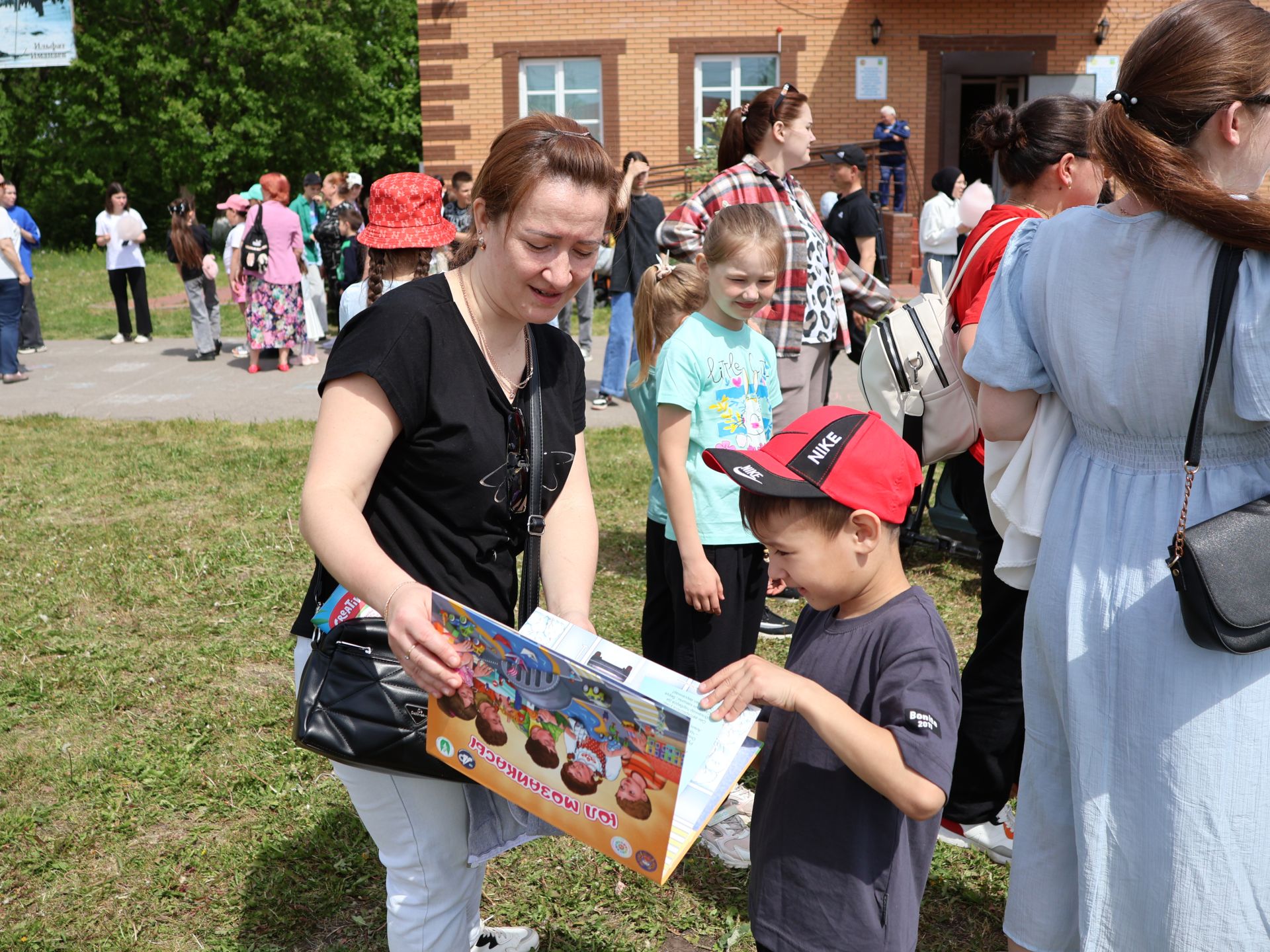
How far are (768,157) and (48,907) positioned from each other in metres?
3.99

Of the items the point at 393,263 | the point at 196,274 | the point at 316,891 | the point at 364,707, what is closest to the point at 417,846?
the point at 364,707

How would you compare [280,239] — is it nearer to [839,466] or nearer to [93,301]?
[93,301]

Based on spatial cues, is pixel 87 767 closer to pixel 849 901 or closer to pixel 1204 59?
pixel 849 901

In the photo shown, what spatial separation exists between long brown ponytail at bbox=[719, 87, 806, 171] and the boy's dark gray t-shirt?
3.49 metres

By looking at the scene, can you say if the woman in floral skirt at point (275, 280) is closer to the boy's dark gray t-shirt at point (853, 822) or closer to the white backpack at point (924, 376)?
the white backpack at point (924, 376)

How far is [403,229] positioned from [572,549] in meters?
2.29

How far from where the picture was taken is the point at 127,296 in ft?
47.2

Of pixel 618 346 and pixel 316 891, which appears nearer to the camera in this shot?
pixel 316 891

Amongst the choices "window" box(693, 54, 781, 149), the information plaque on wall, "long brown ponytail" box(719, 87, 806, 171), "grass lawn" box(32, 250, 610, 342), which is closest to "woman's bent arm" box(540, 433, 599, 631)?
"long brown ponytail" box(719, 87, 806, 171)

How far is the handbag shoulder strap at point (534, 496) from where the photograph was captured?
A: 216 centimetres

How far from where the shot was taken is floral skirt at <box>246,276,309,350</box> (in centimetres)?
1201

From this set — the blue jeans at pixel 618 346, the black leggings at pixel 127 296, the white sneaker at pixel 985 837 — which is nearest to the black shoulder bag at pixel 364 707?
the white sneaker at pixel 985 837

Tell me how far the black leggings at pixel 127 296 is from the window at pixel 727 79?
1041 cm

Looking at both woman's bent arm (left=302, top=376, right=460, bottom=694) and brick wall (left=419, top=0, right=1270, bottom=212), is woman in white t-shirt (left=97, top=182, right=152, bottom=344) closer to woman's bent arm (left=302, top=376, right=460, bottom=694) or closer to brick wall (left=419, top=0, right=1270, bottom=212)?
brick wall (left=419, top=0, right=1270, bottom=212)
